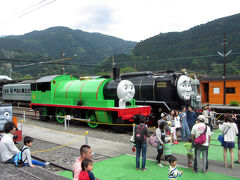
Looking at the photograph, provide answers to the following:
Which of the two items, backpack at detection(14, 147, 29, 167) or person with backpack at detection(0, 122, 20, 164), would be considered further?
person with backpack at detection(0, 122, 20, 164)

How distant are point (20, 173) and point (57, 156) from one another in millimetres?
3524

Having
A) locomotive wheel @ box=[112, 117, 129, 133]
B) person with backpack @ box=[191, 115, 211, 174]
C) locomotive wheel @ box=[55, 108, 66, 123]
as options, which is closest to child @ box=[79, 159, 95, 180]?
person with backpack @ box=[191, 115, 211, 174]

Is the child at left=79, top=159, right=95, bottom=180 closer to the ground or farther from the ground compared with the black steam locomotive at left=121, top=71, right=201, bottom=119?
closer to the ground

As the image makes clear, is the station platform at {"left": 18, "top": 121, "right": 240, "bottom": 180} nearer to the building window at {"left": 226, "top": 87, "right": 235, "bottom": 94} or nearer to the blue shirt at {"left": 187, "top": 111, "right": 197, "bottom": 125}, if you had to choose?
the blue shirt at {"left": 187, "top": 111, "right": 197, "bottom": 125}

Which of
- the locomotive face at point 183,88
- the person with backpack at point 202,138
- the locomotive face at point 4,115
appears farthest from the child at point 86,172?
the locomotive face at point 183,88

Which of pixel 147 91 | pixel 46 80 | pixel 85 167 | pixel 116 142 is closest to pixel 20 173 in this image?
pixel 85 167

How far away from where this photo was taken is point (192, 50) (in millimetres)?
78375

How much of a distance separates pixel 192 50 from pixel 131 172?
255 ft

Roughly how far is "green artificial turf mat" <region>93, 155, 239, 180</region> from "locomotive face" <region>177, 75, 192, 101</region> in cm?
697

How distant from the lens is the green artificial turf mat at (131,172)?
5.95m

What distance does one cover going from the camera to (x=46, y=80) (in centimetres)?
1723

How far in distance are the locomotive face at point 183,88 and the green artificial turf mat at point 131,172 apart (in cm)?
697

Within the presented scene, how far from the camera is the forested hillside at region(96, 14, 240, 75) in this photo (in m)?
69.2

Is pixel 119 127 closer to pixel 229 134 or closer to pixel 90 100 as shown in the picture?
pixel 90 100
